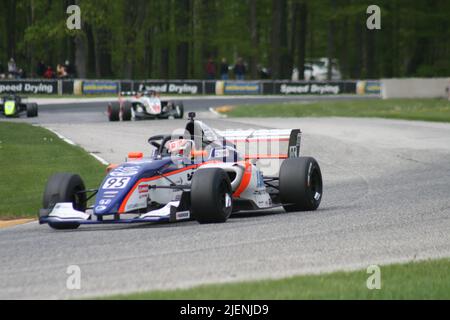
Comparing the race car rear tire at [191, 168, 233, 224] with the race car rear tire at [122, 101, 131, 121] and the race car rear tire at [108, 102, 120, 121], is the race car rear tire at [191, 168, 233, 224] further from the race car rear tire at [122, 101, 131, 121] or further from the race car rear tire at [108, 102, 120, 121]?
the race car rear tire at [122, 101, 131, 121]

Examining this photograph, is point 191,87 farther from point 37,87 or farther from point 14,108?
point 14,108

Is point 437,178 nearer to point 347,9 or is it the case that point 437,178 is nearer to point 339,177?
point 339,177

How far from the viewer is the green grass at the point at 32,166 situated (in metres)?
15.9

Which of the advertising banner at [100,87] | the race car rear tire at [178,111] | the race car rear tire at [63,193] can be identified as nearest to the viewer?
the race car rear tire at [63,193]

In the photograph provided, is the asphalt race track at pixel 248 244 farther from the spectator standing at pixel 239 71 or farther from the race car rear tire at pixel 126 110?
the spectator standing at pixel 239 71

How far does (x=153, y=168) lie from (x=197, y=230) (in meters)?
1.20

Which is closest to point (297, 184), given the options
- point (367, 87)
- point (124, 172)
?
point (124, 172)

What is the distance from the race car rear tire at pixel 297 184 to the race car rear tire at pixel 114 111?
2201 centimetres

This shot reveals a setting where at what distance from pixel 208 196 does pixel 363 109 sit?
32.4 m

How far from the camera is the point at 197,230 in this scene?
1234 centimetres

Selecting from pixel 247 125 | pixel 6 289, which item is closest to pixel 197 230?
pixel 6 289

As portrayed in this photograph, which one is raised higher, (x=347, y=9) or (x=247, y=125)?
(x=347, y=9)

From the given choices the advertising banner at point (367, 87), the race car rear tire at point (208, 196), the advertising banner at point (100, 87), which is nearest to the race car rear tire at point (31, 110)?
the advertising banner at point (100, 87)

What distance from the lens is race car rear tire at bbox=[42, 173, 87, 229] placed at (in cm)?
1316
